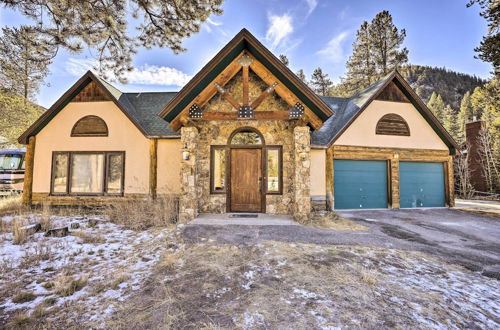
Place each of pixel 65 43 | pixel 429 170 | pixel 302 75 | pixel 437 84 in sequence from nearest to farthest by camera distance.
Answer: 1. pixel 65 43
2. pixel 429 170
3. pixel 302 75
4. pixel 437 84

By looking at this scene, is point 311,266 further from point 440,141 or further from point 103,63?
point 440,141

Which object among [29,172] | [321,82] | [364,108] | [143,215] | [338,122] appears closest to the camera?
[143,215]

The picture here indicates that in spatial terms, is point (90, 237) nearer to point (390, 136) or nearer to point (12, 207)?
point (12, 207)

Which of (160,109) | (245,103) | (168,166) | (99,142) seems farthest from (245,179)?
(99,142)

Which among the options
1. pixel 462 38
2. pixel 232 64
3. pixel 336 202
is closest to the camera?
pixel 232 64

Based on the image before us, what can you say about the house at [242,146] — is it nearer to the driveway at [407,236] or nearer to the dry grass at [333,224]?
the dry grass at [333,224]

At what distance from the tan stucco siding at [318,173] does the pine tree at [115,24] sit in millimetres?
6339

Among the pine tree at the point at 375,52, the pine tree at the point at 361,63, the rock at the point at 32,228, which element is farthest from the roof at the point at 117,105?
the pine tree at the point at 361,63

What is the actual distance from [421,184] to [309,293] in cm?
1024

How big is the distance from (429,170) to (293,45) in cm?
900

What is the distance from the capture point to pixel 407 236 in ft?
17.7

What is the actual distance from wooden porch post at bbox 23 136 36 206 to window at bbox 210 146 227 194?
25.8ft

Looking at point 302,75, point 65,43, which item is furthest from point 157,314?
point 302,75

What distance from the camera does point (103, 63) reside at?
18.6 feet
